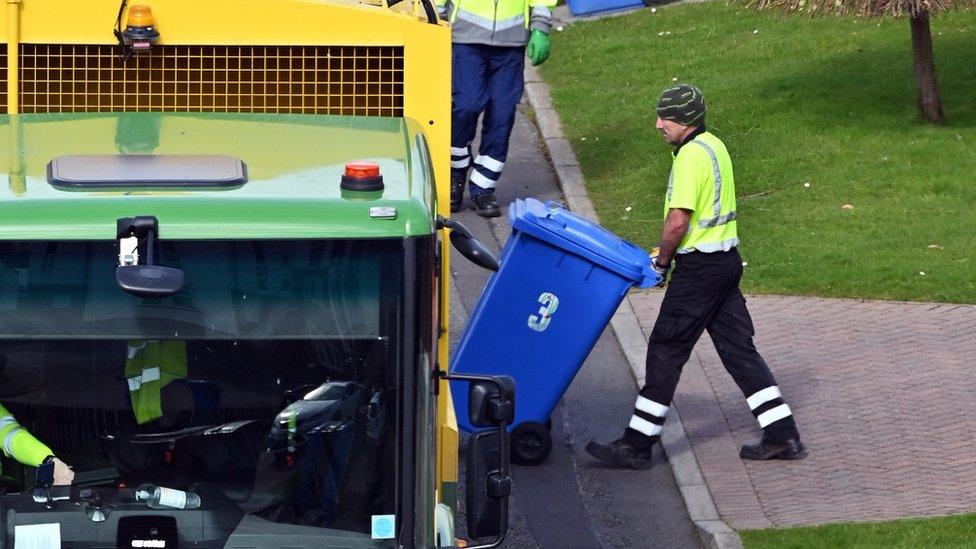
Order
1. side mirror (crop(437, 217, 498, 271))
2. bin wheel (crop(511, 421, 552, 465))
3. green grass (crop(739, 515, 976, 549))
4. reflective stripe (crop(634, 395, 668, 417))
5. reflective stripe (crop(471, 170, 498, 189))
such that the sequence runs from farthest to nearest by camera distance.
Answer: reflective stripe (crop(471, 170, 498, 189)) → bin wheel (crop(511, 421, 552, 465)) → reflective stripe (crop(634, 395, 668, 417)) → green grass (crop(739, 515, 976, 549)) → side mirror (crop(437, 217, 498, 271))

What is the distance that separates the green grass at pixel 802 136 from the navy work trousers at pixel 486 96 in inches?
39.8

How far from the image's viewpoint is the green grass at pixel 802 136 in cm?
1086

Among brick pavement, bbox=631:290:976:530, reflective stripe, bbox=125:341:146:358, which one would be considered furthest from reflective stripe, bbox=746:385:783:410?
reflective stripe, bbox=125:341:146:358

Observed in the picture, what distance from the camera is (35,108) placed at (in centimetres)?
513

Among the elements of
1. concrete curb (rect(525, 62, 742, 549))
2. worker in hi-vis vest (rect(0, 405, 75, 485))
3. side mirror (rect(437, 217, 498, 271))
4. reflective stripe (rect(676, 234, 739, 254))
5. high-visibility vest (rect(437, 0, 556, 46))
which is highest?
side mirror (rect(437, 217, 498, 271))

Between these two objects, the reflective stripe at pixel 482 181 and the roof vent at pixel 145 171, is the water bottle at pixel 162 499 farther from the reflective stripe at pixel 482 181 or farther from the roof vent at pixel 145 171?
the reflective stripe at pixel 482 181

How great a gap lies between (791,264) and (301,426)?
717 centimetres

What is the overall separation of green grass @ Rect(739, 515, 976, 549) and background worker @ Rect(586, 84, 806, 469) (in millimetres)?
893

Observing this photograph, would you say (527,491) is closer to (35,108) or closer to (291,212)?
(35,108)

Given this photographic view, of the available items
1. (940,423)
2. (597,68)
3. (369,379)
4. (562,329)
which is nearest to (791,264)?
(940,423)

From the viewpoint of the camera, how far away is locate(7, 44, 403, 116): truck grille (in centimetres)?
512

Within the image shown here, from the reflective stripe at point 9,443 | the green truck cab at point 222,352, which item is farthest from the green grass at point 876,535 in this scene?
the reflective stripe at point 9,443

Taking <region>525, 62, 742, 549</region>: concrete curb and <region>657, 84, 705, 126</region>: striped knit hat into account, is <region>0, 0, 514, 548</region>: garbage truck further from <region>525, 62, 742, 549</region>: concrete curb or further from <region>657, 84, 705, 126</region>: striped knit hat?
<region>657, 84, 705, 126</region>: striped knit hat

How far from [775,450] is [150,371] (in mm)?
4545
